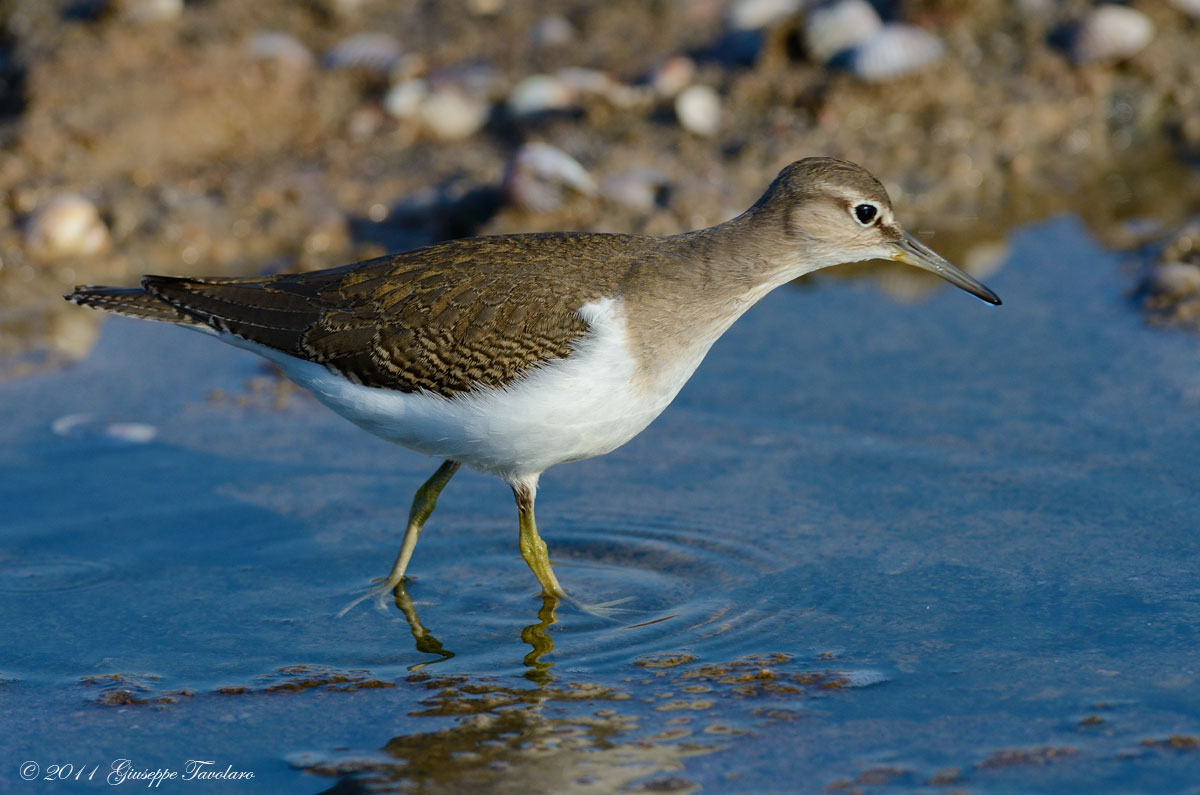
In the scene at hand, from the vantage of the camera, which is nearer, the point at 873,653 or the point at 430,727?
the point at 430,727

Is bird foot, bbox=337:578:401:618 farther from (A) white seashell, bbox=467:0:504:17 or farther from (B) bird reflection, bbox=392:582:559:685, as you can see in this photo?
(A) white seashell, bbox=467:0:504:17

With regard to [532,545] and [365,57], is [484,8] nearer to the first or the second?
[365,57]

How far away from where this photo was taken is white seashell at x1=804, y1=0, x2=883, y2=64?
10.4m

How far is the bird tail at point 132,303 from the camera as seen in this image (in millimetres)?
6461

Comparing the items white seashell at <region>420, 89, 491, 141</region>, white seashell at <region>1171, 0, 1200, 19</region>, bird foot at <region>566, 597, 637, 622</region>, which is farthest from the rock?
white seashell at <region>1171, 0, 1200, 19</region>

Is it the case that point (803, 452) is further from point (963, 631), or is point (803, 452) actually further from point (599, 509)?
point (963, 631)

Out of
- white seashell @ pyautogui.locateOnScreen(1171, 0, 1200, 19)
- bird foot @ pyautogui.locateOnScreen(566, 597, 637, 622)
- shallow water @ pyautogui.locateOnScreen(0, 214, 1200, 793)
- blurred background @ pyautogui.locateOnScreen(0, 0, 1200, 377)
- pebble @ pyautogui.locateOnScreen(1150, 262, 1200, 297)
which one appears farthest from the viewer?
white seashell @ pyautogui.locateOnScreen(1171, 0, 1200, 19)

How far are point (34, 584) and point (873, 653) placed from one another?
3.59 metres

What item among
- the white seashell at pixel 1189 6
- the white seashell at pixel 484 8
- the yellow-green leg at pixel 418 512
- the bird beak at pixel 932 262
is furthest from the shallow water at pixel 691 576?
the white seashell at pixel 484 8

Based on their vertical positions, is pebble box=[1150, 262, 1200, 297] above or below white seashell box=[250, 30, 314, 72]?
below

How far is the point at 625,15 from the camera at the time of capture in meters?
11.4

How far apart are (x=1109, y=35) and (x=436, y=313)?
22.6 feet

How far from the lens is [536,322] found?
5719mm

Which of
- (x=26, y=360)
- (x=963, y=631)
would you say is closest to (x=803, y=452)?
(x=963, y=631)
